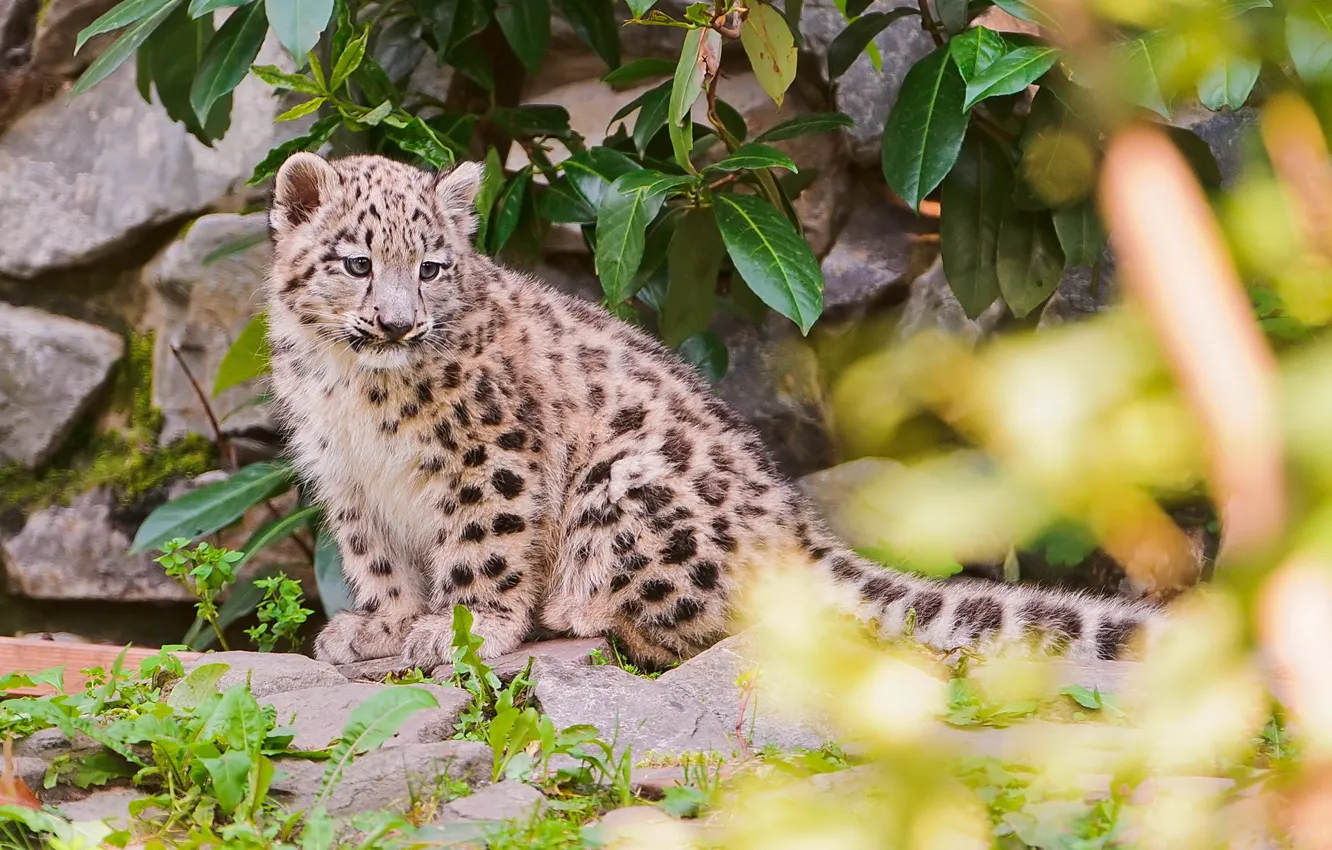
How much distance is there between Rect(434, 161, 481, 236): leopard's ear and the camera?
443 cm

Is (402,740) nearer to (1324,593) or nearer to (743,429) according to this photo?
(743,429)

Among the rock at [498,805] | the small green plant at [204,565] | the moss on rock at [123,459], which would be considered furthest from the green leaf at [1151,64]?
the moss on rock at [123,459]

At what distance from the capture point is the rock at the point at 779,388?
20.5 feet

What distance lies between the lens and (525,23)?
5.30 m

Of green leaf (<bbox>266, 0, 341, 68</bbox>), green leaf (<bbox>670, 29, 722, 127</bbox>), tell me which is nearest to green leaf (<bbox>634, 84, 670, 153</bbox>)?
green leaf (<bbox>670, 29, 722, 127</bbox>)

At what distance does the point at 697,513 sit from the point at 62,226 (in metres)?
3.94

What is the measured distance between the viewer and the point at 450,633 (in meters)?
4.09

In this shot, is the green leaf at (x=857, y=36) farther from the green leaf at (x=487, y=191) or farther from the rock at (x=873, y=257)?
the green leaf at (x=487, y=191)

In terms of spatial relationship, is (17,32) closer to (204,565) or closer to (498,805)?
(204,565)

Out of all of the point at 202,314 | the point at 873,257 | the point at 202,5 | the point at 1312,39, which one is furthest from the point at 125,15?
the point at 1312,39

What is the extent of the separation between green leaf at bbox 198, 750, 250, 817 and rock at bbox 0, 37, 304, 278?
4.30m

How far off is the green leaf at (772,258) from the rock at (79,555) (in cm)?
358

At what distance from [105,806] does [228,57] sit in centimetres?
284

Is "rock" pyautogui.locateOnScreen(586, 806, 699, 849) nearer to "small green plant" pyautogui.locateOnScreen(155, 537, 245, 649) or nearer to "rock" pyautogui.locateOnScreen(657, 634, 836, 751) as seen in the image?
"rock" pyautogui.locateOnScreen(657, 634, 836, 751)
